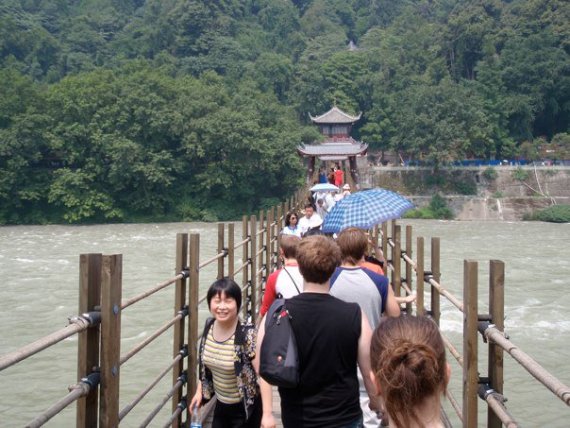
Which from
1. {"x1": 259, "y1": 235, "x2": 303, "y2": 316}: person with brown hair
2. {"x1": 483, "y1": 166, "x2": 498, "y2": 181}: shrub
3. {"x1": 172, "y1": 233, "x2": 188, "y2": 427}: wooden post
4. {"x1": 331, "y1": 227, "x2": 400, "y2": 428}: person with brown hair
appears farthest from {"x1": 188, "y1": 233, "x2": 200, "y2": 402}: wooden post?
{"x1": 483, "y1": 166, "x2": 498, "y2": 181}: shrub

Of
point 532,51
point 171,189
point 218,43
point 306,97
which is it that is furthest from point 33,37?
point 532,51

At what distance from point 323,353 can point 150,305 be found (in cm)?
1171

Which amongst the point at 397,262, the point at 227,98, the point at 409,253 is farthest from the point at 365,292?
the point at 227,98

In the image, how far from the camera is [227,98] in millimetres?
37875

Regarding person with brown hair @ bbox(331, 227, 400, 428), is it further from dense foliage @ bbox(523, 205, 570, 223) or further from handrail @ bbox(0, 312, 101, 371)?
dense foliage @ bbox(523, 205, 570, 223)

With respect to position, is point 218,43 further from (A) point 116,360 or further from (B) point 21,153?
(A) point 116,360

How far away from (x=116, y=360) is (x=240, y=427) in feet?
2.42

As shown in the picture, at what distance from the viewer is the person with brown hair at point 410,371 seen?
5.81ft

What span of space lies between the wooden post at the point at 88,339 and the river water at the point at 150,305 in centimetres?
598

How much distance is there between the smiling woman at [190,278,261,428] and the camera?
3.19m

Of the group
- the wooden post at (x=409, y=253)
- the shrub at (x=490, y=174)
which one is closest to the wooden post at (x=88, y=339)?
the wooden post at (x=409, y=253)

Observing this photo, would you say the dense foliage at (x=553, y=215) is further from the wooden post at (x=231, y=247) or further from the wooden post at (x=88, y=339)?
the wooden post at (x=88, y=339)

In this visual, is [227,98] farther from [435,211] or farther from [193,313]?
[193,313]

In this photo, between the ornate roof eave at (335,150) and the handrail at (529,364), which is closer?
the handrail at (529,364)
